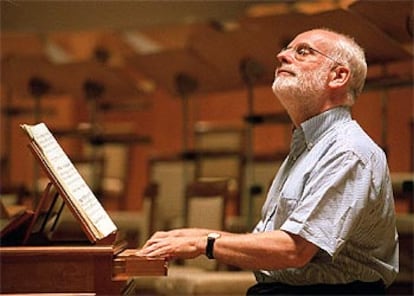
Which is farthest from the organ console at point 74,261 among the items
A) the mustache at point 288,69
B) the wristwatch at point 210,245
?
the mustache at point 288,69

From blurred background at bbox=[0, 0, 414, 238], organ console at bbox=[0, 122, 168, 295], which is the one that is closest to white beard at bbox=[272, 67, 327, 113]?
organ console at bbox=[0, 122, 168, 295]

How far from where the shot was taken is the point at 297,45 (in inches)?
93.3

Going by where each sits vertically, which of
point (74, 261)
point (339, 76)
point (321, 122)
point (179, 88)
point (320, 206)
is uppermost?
point (179, 88)

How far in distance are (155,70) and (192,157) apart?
0.67m

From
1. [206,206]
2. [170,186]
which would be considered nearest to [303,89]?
[206,206]

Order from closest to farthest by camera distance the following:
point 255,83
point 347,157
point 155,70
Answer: point 347,157, point 255,83, point 155,70

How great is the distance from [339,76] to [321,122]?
144mm

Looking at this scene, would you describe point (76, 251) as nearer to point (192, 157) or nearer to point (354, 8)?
point (354, 8)

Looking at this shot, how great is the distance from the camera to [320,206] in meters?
2.08

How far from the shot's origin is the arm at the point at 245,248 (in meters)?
2.07

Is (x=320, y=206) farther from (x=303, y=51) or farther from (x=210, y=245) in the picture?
(x=303, y=51)

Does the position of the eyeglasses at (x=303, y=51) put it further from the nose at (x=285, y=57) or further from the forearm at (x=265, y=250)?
the forearm at (x=265, y=250)

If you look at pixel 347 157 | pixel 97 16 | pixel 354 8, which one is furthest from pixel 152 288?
pixel 97 16

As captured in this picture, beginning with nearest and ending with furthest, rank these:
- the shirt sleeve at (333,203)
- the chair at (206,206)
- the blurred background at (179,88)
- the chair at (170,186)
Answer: the shirt sleeve at (333,203)
the chair at (206,206)
the blurred background at (179,88)
the chair at (170,186)
